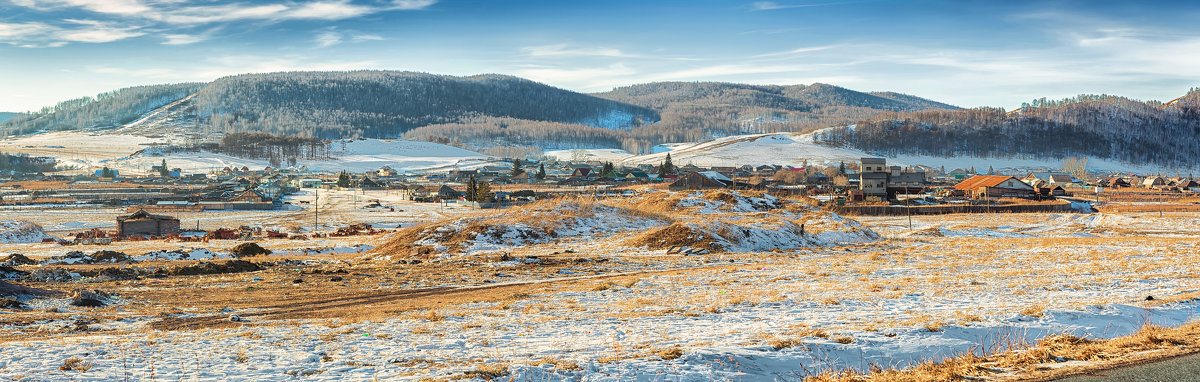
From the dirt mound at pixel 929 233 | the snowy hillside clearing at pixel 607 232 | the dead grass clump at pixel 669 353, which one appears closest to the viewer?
the dead grass clump at pixel 669 353

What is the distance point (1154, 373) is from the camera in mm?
8195

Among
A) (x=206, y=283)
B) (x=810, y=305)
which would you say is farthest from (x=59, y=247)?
(x=810, y=305)

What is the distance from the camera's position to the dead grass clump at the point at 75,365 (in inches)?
376

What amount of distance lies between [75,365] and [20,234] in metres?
43.1

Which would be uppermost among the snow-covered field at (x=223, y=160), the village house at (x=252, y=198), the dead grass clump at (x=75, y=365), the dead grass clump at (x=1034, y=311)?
the snow-covered field at (x=223, y=160)

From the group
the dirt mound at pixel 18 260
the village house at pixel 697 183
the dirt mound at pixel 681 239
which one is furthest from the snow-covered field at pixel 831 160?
the dirt mound at pixel 18 260

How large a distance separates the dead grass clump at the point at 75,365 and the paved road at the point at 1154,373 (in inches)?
445

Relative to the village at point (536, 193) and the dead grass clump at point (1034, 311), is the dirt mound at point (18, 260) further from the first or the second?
the dead grass clump at point (1034, 311)

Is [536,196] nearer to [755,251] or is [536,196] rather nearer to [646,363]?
[755,251]

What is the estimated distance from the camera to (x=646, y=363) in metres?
9.57

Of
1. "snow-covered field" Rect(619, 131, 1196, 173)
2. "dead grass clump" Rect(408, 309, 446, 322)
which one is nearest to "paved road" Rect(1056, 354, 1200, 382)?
"dead grass clump" Rect(408, 309, 446, 322)

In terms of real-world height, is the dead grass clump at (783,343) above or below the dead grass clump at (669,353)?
below

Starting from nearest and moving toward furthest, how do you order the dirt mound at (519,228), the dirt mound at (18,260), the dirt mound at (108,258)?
the dirt mound at (18,260), the dirt mound at (108,258), the dirt mound at (519,228)

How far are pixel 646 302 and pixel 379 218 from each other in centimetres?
4839
